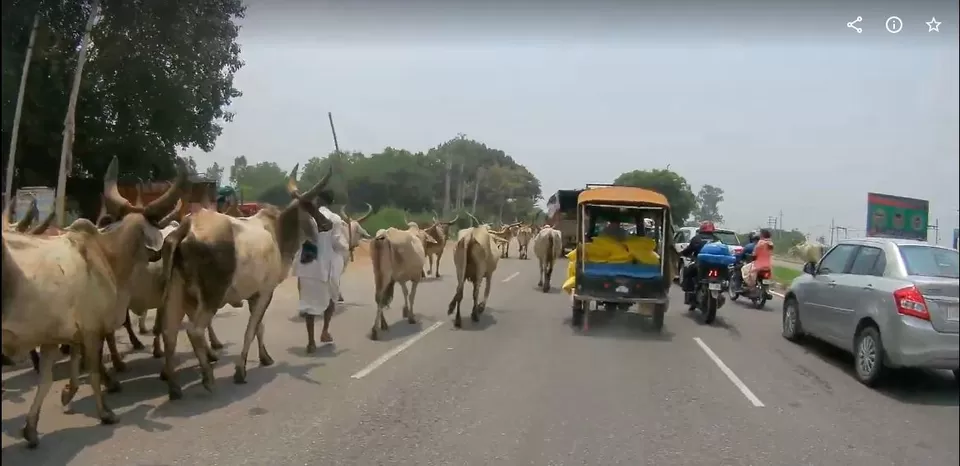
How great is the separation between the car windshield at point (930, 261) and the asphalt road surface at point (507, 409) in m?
0.44

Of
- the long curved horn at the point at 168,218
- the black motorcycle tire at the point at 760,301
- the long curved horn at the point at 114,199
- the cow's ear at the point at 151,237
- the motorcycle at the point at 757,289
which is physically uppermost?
the long curved horn at the point at 114,199

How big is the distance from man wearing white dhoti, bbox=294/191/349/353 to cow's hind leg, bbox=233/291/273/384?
2.65ft

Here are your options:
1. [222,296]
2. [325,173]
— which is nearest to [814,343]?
[325,173]

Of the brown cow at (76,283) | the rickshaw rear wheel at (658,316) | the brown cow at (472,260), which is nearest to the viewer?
the brown cow at (76,283)

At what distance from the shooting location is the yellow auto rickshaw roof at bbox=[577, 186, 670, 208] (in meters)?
11.8

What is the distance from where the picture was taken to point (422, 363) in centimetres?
861

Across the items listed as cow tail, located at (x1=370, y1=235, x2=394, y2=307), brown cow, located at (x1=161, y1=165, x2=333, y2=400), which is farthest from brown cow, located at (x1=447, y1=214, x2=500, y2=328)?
brown cow, located at (x1=161, y1=165, x2=333, y2=400)

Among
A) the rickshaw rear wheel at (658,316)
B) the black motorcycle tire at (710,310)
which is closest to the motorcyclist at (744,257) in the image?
the black motorcycle tire at (710,310)

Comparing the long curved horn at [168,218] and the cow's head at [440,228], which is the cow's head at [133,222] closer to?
the long curved horn at [168,218]

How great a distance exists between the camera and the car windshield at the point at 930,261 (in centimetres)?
253

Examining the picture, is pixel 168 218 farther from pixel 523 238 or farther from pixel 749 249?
pixel 523 238

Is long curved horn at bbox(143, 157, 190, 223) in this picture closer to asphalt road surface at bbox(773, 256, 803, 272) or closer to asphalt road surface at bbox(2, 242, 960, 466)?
asphalt road surface at bbox(2, 242, 960, 466)

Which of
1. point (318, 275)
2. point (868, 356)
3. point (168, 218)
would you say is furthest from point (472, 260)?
point (868, 356)

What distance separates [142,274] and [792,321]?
863cm
